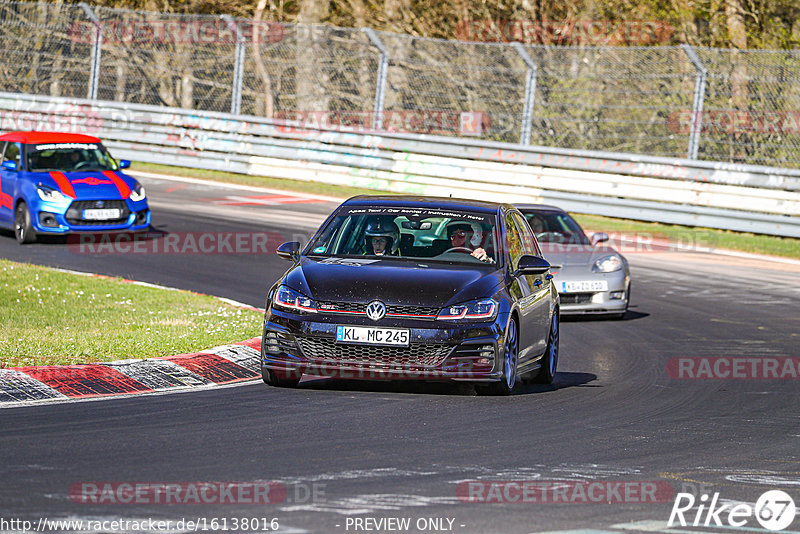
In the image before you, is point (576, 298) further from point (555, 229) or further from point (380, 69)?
point (380, 69)

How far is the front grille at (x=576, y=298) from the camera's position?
15.4 m

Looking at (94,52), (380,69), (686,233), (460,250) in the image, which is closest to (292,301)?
(460,250)

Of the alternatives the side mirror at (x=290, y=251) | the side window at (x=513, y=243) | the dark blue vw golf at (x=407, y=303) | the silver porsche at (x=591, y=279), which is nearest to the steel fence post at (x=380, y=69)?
the silver porsche at (x=591, y=279)

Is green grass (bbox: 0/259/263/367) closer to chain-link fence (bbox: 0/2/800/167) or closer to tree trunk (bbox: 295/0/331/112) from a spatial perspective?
chain-link fence (bbox: 0/2/800/167)

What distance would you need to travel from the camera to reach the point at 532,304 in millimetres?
10625

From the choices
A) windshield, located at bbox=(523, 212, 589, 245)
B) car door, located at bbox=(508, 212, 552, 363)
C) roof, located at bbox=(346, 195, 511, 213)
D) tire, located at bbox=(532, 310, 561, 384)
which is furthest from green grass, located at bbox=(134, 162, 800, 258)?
roof, located at bbox=(346, 195, 511, 213)

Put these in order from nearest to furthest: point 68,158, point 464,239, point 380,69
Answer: point 464,239
point 68,158
point 380,69

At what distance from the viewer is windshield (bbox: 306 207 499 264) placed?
411 inches

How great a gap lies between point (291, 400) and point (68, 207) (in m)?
10.8

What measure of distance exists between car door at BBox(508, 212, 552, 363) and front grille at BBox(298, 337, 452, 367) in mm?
1011

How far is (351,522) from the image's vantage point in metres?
6.01

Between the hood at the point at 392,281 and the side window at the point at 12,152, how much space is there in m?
11.2

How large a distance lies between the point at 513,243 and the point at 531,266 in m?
0.60

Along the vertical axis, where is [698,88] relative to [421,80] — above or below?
above
